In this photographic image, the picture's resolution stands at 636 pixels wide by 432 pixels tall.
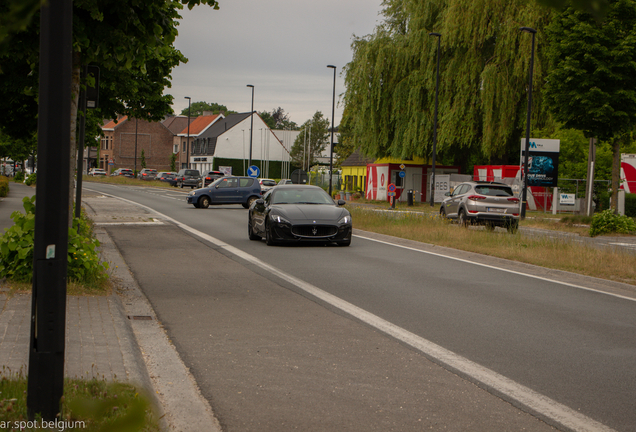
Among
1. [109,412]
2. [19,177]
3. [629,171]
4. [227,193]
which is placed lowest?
[19,177]

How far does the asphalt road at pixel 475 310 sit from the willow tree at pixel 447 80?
74.2ft

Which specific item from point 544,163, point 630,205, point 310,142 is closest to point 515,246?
point 630,205

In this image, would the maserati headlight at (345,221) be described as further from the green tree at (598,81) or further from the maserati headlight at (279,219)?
the green tree at (598,81)

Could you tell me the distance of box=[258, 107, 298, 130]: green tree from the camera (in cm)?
15262

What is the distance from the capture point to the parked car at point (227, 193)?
34062 millimetres

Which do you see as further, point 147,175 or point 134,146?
point 134,146

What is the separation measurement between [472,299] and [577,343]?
96.8 inches

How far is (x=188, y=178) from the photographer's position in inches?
2621

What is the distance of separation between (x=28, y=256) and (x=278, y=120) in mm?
150693

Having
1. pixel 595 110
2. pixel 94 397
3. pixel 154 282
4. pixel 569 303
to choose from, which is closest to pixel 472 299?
pixel 569 303

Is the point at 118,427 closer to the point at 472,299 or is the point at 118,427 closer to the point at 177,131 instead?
the point at 472,299

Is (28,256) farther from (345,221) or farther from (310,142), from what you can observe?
(310,142)

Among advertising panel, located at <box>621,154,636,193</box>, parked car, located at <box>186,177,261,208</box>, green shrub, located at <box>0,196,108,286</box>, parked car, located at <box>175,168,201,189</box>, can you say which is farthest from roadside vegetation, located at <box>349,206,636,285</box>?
parked car, located at <box>175,168,201,189</box>

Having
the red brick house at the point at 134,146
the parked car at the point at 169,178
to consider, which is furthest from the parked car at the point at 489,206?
the red brick house at the point at 134,146
